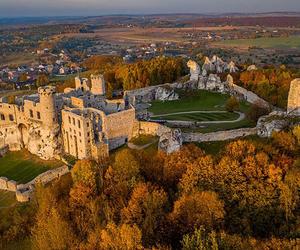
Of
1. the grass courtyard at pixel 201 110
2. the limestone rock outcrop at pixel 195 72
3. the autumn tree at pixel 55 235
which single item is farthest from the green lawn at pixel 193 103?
the autumn tree at pixel 55 235

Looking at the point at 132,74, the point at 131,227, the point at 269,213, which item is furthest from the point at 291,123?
the point at 132,74

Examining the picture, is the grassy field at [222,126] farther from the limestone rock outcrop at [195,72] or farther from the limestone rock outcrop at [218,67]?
the limestone rock outcrop at [218,67]

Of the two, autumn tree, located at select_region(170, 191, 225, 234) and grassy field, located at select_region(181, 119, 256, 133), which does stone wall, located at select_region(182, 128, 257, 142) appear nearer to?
grassy field, located at select_region(181, 119, 256, 133)

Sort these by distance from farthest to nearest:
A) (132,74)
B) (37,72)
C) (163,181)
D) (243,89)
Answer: (37,72) < (132,74) < (243,89) < (163,181)

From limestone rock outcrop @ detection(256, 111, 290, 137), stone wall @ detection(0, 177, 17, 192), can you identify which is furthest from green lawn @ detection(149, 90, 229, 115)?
stone wall @ detection(0, 177, 17, 192)

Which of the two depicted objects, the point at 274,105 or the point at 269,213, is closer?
the point at 269,213

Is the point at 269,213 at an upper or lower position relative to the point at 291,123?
lower

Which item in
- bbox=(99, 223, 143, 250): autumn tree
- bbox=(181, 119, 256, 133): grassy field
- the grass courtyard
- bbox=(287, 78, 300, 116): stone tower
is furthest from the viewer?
the grass courtyard

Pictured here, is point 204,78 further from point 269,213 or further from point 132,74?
point 269,213
